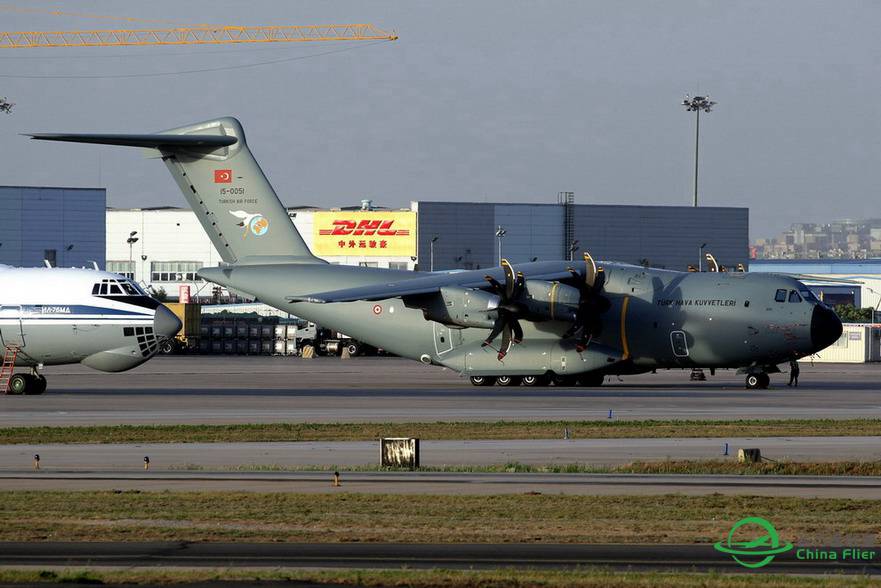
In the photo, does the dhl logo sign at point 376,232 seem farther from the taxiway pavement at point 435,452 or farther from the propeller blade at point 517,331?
the taxiway pavement at point 435,452

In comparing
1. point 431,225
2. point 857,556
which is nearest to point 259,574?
point 857,556

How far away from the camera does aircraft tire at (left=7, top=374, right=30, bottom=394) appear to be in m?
41.1

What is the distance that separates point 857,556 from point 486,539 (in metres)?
4.22

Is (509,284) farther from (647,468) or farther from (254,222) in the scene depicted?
(647,468)

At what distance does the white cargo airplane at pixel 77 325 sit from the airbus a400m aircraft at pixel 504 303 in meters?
4.97

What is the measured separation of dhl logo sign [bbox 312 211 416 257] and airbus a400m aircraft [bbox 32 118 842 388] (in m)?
60.7

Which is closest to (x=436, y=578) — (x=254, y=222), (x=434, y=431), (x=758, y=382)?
(x=434, y=431)

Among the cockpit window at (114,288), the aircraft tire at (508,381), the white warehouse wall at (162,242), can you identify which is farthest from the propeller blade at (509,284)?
the white warehouse wall at (162,242)

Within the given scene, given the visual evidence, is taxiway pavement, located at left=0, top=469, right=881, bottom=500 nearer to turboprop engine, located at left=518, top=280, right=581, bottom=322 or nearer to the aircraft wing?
the aircraft wing

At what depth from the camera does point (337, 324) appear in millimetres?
48406

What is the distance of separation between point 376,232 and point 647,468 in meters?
88.0

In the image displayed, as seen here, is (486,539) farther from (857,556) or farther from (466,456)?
(466,456)

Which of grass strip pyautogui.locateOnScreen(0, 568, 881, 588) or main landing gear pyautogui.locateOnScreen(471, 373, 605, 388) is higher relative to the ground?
grass strip pyautogui.locateOnScreen(0, 568, 881, 588)

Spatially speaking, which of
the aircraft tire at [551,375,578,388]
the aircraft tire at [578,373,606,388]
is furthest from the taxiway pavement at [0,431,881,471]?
the aircraft tire at [578,373,606,388]
